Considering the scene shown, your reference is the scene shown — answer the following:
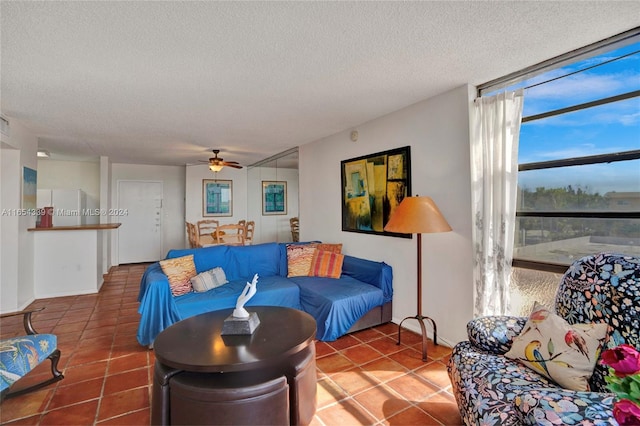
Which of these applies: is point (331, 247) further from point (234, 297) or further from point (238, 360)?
point (238, 360)

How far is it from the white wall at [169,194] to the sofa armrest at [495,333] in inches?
271

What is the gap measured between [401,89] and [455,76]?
1.48ft

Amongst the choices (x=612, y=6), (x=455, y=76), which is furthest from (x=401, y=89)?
(x=612, y=6)

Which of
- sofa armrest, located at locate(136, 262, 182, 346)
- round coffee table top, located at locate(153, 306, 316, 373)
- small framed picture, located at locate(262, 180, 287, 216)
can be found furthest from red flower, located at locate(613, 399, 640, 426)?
small framed picture, located at locate(262, 180, 287, 216)

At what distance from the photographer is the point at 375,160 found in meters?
3.61

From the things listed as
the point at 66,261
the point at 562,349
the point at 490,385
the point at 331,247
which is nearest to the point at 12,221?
the point at 66,261

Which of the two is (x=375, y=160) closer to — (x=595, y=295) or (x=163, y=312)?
(x=595, y=295)

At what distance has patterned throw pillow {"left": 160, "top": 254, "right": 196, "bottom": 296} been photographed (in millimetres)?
3109

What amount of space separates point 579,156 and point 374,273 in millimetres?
2052

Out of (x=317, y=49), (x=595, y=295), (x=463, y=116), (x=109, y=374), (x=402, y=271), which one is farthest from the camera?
(x=402, y=271)

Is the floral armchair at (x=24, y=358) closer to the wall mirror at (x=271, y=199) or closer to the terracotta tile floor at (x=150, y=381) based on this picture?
the terracotta tile floor at (x=150, y=381)

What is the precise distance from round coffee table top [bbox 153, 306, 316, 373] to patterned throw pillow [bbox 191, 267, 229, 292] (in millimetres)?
988

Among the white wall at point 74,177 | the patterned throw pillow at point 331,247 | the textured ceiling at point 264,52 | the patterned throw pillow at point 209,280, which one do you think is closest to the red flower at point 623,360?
the textured ceiling at point 264,52

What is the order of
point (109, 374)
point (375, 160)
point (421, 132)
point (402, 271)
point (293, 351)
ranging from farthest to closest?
1. point (375, 160)
2. point (402, 271)
3. point (421, 132)
4. point (109, 374)
5. point (293, 351)
